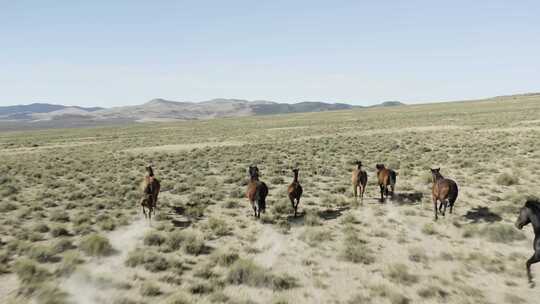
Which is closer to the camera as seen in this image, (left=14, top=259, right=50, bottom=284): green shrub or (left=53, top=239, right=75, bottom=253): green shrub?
(left=14, top=259, right=50, bottom=284): green shrub

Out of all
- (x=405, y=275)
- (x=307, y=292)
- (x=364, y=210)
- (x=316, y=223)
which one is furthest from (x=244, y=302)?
(x=364, y=210)

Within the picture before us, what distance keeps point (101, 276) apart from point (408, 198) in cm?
1181

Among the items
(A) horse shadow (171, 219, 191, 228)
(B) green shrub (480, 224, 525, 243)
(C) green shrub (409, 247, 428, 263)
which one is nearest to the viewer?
(C) green shrub (409, 247, 428, 263)

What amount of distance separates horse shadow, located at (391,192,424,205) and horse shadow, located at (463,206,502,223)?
2192 millimetres

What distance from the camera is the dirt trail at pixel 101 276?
308 inches

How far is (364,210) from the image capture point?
45.3 ft

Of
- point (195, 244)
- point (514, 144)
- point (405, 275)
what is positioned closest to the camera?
point (405, 275)

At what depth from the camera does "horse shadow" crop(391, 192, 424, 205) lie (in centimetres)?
1475

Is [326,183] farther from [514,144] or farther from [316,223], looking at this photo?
[514,144]

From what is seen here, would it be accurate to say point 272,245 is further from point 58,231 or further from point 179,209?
point 58,231

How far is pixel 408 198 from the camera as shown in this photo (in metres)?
15.3

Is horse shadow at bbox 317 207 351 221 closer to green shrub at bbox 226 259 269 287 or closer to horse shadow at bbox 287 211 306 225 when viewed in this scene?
horse shadow at bbox 287 211 306 225

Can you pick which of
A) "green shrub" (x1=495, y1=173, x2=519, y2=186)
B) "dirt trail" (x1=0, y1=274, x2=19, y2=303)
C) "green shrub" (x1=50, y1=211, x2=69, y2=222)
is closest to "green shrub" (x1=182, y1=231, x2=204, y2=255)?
"dirt trail" (x1=0, y1=274, x2=19, y2=303)

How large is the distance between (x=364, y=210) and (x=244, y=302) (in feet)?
24.9
